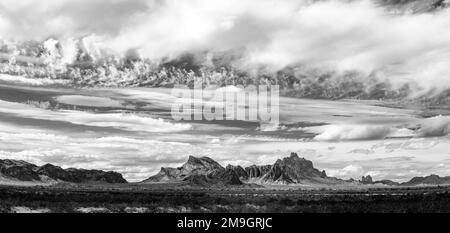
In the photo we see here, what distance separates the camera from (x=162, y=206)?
281 ft
